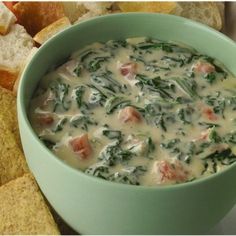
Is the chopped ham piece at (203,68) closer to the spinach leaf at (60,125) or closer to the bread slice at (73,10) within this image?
the spinach leaf at (60,125)

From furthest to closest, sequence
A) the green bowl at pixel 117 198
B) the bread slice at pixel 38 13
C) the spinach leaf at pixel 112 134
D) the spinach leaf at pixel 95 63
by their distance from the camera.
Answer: the bread slice at pixel 38 13 → the spinach leaf at pixel 95 63 → the spinach leaf at pixel 112 134 → the green bowl at pixel 117 198

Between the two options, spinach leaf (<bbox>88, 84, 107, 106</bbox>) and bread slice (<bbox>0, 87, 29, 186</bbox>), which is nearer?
spinach leaf (<bbox>88, 84, 107, 106</bbox>)

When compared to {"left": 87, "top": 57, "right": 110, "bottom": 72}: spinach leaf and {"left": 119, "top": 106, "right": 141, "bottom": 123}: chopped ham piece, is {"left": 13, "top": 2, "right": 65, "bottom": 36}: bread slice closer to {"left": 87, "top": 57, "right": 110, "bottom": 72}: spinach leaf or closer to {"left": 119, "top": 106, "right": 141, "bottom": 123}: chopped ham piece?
{"left": 87, "top": 57, "right": 110, "bottom": 72}: spinach leaf

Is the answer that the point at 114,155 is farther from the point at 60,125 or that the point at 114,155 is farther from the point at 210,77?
the point at 210,77

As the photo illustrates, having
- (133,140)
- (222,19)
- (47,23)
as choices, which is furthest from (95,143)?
(222,19)

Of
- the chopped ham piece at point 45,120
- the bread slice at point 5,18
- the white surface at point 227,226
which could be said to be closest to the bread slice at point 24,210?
the chopped ham piece at point 45,120

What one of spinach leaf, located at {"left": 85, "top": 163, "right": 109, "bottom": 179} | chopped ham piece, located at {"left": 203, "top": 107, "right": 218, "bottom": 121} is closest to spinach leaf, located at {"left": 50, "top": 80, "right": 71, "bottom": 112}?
spinach leaf, located at {"left": 85, "top": 163, "right": 109, "bottom": 179}

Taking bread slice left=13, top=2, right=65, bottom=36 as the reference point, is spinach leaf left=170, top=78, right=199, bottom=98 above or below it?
above
